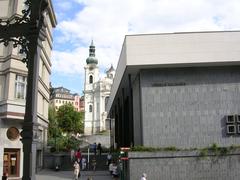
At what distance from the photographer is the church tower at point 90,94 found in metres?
119

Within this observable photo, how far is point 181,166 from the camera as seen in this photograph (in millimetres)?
23406

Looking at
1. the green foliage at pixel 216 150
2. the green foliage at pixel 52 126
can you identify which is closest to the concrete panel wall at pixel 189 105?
the green foliage at pixel 216 150

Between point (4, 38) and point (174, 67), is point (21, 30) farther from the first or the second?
point (174, 67)

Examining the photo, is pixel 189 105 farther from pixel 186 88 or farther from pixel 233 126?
pixel 233 126

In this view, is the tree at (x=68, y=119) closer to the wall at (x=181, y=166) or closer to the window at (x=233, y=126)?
Result: the window at (x=233, y=126)

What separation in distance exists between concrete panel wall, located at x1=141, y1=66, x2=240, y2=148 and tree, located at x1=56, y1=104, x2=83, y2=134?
2930 inches

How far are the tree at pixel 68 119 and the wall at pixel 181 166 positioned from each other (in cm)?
7704

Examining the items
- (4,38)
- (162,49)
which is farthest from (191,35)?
(4,38)

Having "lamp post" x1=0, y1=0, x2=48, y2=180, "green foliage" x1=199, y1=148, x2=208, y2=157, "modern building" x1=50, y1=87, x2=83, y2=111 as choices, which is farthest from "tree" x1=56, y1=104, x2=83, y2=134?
"lamp post" x1=0, y1=0, x2=48, y2=180

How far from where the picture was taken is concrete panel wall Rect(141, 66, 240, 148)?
2605 centimetres

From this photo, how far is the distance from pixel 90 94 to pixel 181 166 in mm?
99821

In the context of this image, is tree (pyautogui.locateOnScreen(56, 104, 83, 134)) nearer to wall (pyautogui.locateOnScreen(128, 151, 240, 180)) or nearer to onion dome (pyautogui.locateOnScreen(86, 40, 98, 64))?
onion dome (pyautogui.locateOnScreen(86, 40, 98, 64))

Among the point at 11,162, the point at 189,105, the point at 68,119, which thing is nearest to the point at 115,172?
the point at 189,105

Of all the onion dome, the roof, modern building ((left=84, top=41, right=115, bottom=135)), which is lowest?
the roof
